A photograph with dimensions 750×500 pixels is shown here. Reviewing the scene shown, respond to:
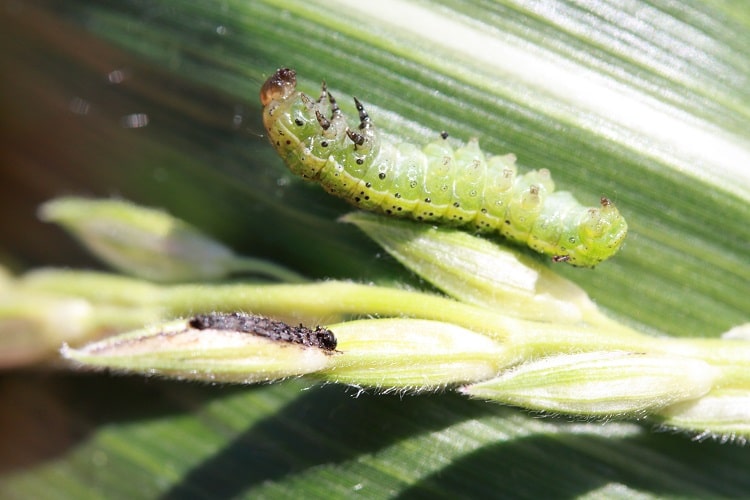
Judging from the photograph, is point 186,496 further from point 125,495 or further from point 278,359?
point 278,359

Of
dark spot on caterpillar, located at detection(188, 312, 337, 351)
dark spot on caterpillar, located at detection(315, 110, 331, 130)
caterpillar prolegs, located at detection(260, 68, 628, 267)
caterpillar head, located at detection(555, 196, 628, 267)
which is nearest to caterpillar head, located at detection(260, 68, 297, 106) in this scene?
caterpillar prolegs, located at detection(260, 68, 628, 267)

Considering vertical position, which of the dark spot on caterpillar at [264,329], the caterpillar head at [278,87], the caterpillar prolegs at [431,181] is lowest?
the dark spot on caterpillar at [264,329]

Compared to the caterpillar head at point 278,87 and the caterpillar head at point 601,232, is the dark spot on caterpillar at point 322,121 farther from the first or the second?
the caterpillar head at point 601,232

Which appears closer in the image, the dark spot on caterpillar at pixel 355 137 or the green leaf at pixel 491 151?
the dark spot on caterpillar at pixel 355 137

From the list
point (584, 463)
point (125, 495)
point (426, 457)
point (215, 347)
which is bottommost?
point (125, 495)

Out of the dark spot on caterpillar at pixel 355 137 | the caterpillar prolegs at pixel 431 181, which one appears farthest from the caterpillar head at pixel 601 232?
the dark spot on caterpillar at pixel 355 137

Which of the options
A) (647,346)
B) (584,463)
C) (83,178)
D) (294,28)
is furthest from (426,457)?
(83,178)

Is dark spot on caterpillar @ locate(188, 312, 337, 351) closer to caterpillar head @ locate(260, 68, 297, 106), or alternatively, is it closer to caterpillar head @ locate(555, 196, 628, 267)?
caterpillar head @ locate(260, 68, 297, 106)
